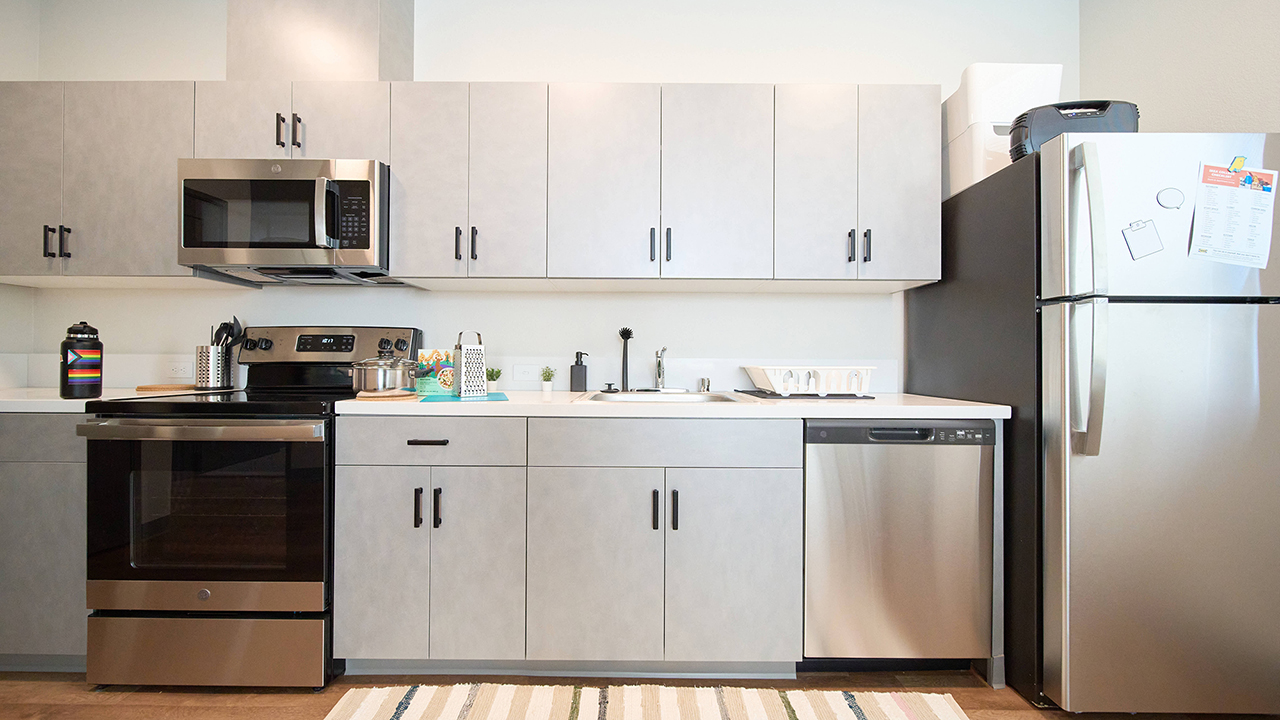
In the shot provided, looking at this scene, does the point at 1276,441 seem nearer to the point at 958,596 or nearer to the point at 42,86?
the point at 958,596

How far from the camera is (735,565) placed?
1915mm

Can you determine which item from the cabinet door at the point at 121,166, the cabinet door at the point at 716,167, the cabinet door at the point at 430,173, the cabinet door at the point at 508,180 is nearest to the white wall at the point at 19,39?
the cabinet door at the point at 121,166

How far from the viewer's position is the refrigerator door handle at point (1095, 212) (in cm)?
162

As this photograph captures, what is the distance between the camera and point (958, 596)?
74.7 inches

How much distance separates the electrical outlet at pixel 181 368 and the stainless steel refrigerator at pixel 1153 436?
10.7ft

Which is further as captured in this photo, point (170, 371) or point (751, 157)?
point (170, 371)

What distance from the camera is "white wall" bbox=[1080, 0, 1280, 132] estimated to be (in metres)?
1.96

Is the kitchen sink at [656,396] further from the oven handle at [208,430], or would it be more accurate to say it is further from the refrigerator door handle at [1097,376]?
the refrigerator door handle at [1097,376]

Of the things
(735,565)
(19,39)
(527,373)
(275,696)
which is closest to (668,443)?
(735,565)

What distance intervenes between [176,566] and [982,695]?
2580 mm

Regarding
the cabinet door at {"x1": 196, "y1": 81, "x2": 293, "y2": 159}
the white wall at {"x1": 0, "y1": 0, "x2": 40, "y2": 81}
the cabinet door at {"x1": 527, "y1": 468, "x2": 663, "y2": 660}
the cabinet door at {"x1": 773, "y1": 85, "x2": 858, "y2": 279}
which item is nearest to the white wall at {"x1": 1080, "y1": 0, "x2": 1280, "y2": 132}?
the cabinet door at {"x1": 773, "y1": 85, "x2": 858, "y2": 279}

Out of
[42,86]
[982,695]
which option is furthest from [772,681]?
[42,86]

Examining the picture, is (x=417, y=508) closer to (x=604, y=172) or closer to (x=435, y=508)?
(x=435, y=508)

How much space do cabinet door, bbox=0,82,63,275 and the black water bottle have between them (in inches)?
17.8
